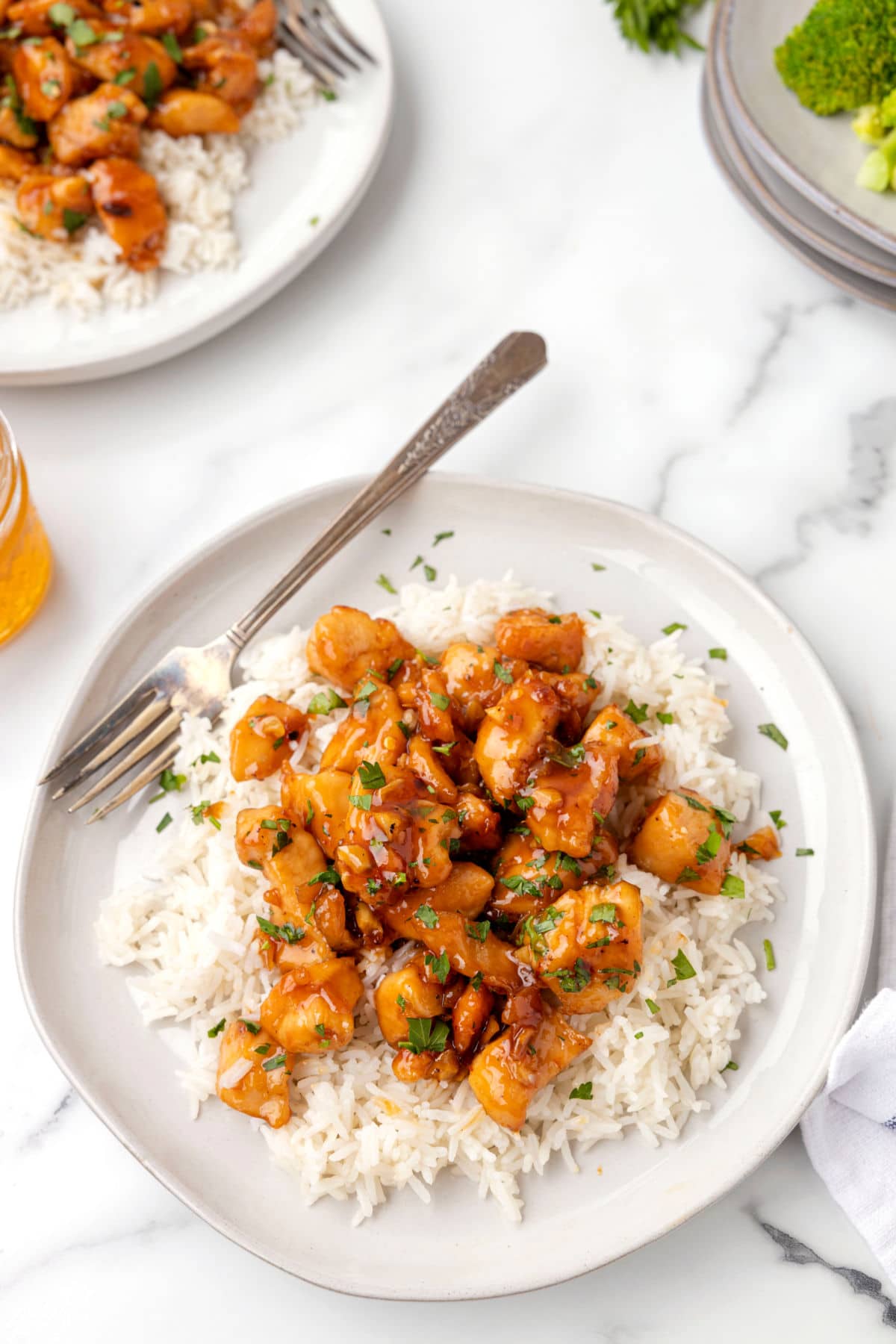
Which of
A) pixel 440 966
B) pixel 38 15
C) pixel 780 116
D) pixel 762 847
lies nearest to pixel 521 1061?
pixel 440 966

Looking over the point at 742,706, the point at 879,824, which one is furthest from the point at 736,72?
the point at 879,824

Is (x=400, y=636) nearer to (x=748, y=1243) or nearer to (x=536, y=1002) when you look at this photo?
(x=536, y=1002)

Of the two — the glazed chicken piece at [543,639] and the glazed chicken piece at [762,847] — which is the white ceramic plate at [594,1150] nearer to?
the glazed chicken piece at [762,847]

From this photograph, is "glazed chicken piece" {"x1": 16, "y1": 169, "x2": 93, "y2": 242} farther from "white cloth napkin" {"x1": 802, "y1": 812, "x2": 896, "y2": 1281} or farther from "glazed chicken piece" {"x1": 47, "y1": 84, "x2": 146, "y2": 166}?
"white cloth napkin" {"x1": 802, "y1": 812, "x2": 896, "y2": 1281}

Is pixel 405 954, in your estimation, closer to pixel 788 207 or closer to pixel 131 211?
pixel 131 211

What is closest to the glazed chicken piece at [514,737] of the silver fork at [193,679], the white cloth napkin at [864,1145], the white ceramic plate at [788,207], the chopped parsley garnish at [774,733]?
the chopped parsley garnish at [774,733]

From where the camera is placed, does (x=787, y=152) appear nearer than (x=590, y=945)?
No
